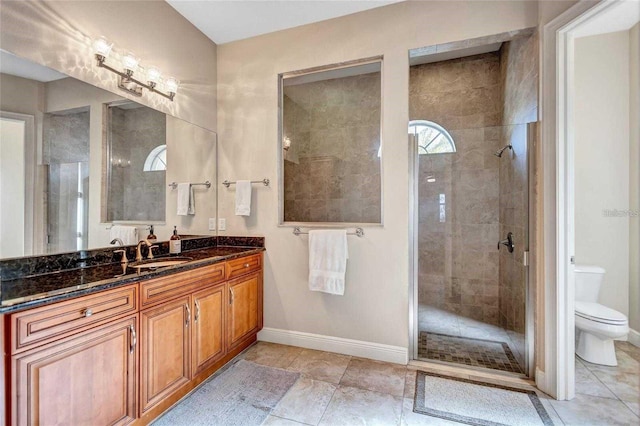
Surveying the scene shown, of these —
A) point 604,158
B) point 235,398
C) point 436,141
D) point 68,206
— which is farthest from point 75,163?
point 604,158

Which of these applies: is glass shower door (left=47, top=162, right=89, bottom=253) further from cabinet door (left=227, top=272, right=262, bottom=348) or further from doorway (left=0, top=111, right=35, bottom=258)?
cabinet door (left=227, top=272, right=262, bottom=348)

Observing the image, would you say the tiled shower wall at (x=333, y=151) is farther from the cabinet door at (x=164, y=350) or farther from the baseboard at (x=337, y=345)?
the cabinet door at (x=164, y=350)

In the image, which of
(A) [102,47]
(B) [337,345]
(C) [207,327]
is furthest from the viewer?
(B) [337,345]

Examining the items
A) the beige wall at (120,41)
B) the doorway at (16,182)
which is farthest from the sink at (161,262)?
the beige wall at (120,41)

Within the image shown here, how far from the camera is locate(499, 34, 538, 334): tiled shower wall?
215 cm

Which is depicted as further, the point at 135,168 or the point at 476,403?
the point at 135,168

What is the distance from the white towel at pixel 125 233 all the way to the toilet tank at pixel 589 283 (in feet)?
12.0

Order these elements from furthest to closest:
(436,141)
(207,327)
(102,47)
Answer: (436,141) → (207,327) → (102,47)

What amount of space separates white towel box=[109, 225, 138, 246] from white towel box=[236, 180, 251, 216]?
846 millimetres

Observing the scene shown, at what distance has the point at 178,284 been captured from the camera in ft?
5.86

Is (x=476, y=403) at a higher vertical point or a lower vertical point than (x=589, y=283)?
lower

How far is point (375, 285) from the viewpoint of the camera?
240 centimetres

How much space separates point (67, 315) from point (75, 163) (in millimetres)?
1042

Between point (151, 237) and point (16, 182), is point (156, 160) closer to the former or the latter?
point (151, 237)
